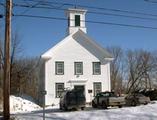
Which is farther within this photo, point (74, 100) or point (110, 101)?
point (110, 101)

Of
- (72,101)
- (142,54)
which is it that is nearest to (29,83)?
(142,54)

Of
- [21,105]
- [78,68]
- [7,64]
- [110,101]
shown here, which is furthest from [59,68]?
[7,64]

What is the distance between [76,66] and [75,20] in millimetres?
6291

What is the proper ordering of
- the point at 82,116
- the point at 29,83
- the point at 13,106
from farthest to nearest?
the point at 29,83
the point at 13,106
the point at 82,116

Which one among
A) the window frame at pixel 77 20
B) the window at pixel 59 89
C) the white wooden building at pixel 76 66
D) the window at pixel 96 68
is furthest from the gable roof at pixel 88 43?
the window at pixel 59 89

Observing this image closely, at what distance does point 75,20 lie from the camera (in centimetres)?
4653

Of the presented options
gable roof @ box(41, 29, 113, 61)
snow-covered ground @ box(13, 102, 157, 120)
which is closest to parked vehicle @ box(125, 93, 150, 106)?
snow-covered ground @ box(13, 102, 157, 120)

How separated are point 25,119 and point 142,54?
2516 inches

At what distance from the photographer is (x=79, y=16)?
4666cm

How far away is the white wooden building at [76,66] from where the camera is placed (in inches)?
1686

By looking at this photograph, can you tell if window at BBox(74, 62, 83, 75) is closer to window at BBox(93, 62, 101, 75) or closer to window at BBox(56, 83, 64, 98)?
window at BBox(93, 62, 101, 75)

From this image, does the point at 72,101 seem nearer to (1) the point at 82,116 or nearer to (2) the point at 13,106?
(1) the point at 82,116

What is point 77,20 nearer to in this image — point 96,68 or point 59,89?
point 96,68

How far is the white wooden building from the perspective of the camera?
140ft
